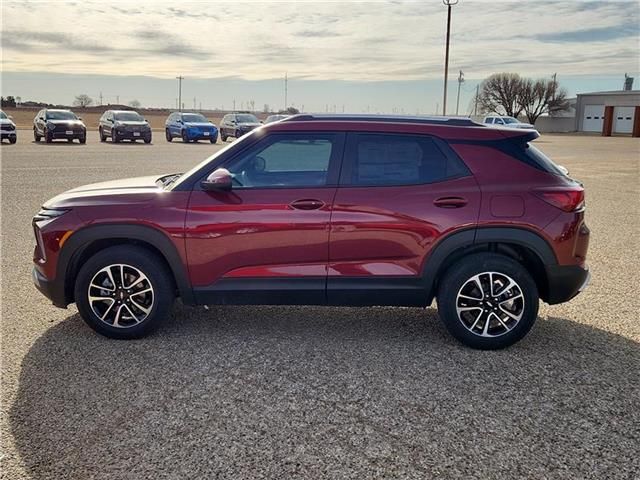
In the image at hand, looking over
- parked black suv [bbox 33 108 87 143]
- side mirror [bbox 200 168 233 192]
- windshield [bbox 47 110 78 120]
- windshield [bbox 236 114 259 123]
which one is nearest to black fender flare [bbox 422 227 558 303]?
side mirror [bbox 200 168 233 192]

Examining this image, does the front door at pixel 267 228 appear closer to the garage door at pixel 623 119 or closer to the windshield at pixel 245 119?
the windshield at pixel 245 119

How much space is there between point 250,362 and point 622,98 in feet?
256

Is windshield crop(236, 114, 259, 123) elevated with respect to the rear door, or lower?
elevated

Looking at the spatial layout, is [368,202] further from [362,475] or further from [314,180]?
[362,475]

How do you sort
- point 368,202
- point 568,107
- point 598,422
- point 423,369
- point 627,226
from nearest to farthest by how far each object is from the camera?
point 598,422
point 423,369
point 368,202
point 627,226
point 568,107

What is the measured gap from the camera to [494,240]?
4445 mm

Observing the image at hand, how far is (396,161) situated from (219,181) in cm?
137

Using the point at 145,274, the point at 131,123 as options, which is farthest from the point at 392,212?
the point at 131,123

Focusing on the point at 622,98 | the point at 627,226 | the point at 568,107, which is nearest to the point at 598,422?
the point at 627,226

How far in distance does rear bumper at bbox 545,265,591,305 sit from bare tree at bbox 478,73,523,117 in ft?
276

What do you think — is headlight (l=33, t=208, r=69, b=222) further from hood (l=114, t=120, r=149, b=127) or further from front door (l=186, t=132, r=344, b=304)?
hood (l=114, t=120, r=149, b=127)

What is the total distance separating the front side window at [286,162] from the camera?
4.58 m

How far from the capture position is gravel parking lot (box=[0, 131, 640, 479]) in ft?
10.0

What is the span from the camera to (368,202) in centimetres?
445
